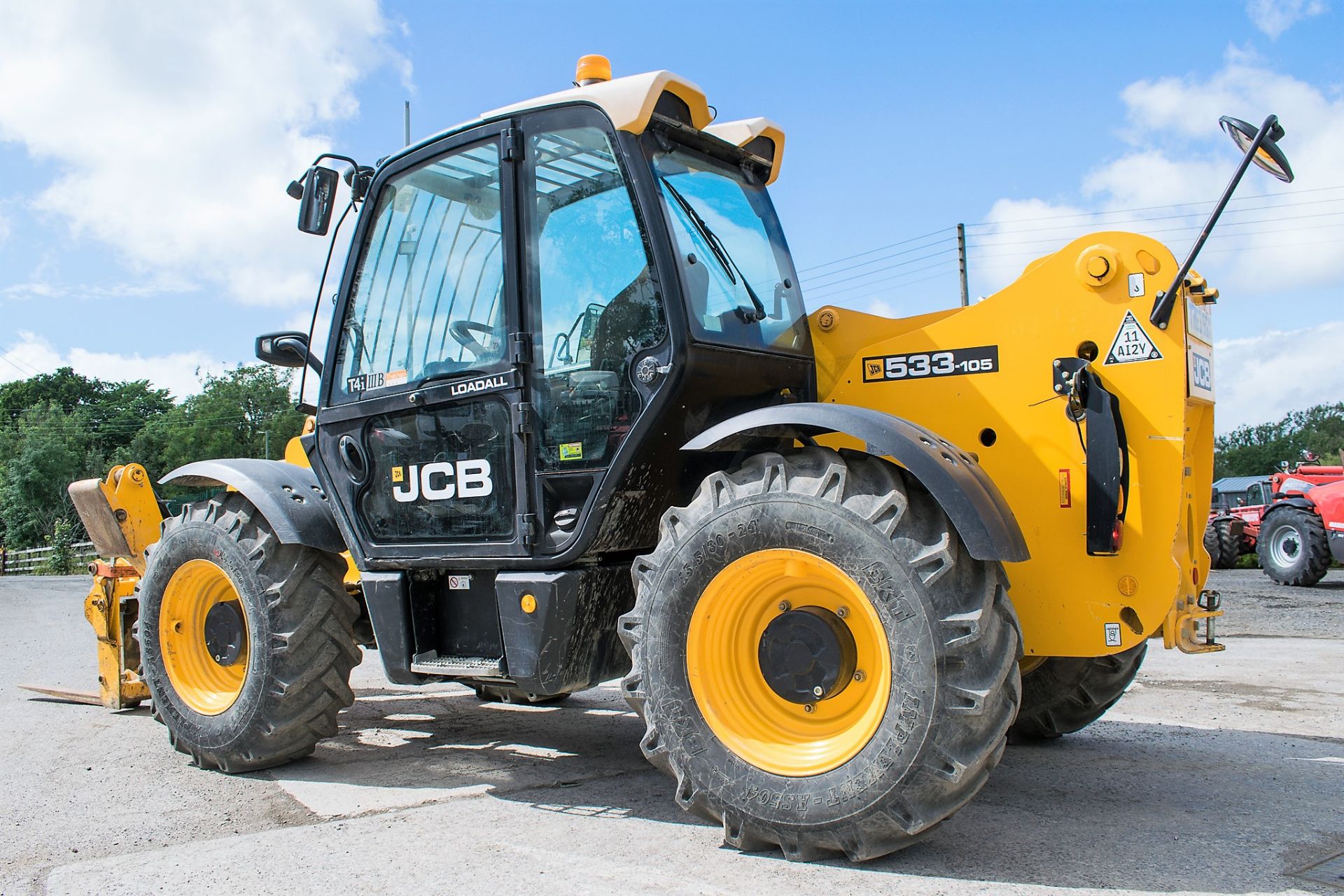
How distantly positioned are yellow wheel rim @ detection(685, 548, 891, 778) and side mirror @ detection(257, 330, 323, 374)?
277 centimetres

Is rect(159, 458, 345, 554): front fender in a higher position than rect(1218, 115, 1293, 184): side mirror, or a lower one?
lower

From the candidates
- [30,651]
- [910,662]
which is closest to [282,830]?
[910,662]

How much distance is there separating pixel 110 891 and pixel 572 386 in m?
2.29

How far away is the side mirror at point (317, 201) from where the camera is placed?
471 centimetres

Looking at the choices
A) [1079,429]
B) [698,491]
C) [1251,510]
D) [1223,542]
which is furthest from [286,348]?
[1251,510]

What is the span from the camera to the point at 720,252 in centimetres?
423

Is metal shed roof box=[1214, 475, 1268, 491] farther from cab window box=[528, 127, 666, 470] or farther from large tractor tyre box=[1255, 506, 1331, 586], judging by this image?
cab window box=[528, 127, 666, 470]

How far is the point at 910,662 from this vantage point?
3.13m

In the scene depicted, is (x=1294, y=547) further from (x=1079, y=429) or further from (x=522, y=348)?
(x=522, y=348)

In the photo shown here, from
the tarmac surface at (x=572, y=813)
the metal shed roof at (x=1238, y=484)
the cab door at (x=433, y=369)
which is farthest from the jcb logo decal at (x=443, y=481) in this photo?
the metal shed roof at (x=1238, y=484)

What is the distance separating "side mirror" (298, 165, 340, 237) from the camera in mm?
4715

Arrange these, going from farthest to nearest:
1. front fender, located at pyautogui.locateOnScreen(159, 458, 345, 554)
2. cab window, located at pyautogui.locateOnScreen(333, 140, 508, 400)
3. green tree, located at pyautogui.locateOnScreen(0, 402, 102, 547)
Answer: green tree, located at pyautogui.locateOnScreen(0, 402, 102, 547) → front fender, located at pyautogui.locateOnScreen(159, 458, 345, 554) → cab window, located at pyautogui.locateOnScreen(333, 140, 508, 400)

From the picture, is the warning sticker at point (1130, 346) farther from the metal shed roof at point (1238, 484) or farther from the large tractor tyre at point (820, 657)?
the metal shed roof at point (1238, 484)

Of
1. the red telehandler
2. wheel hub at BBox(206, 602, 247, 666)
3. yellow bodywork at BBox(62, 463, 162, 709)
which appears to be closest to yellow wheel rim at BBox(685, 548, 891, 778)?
wheel hub at BBox(206, 602, 247, 666)
